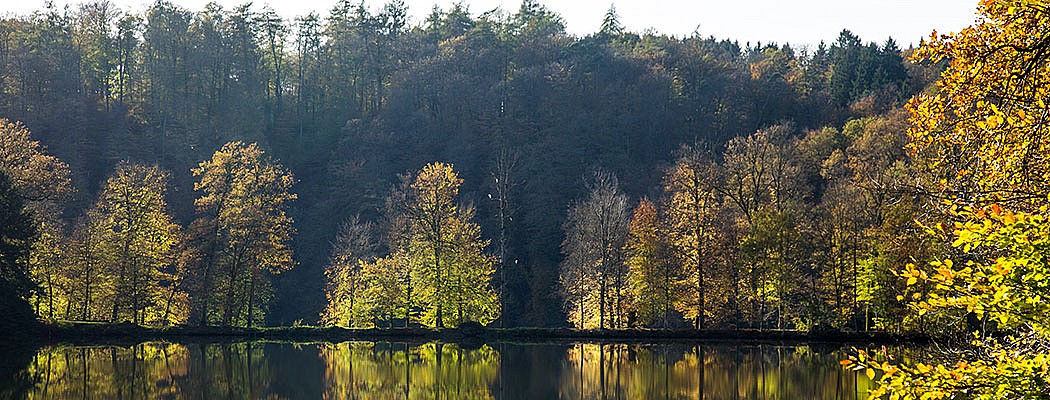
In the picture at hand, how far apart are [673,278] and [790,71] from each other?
42.1 metres

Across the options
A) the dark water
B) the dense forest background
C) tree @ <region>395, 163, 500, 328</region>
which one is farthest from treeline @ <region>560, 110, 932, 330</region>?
the dense forest background

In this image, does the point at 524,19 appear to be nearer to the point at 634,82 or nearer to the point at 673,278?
the point at 634,82

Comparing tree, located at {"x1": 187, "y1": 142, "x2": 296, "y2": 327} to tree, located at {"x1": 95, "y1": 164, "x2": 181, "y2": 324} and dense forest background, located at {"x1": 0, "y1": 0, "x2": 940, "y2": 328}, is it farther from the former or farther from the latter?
dense forest background, located at {"x1": 0, "y1": 0, "x2": 940, "y2": 328}

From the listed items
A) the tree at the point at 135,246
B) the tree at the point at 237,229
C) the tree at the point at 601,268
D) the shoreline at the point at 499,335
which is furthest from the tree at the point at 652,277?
the tree at the point at 135,246

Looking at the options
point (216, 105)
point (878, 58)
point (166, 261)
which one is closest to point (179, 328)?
point (166, 261)

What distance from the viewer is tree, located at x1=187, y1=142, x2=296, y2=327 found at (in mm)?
44438

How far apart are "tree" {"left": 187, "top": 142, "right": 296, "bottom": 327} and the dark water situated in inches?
301

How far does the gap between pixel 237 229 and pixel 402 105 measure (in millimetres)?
35257

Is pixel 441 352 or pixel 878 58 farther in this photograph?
pixel 878 58

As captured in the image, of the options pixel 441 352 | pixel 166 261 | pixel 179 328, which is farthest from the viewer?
pixel 166 261

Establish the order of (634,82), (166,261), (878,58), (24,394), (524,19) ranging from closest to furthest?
(24,394) → (166,261) → (878,58) → (634,82) → (524,19)

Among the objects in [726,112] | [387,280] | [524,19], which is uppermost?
[524,19]

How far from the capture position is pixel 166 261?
4341 centimetres

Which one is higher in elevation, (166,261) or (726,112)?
(726,112)
